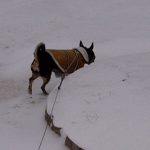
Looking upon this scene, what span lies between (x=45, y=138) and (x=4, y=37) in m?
6.42

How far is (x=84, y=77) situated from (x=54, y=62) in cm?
65

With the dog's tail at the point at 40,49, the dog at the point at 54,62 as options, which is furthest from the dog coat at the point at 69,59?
the dog's tail at the point at 40,49

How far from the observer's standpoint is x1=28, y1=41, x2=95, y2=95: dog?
310 inches

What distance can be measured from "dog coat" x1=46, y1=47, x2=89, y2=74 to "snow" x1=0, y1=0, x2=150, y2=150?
241mm

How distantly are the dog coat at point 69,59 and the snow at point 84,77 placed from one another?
9.5 inches

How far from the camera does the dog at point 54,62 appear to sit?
7.88 meters

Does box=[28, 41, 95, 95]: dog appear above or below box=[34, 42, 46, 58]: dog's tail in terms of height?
below

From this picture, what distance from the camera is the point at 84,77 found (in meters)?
7.86

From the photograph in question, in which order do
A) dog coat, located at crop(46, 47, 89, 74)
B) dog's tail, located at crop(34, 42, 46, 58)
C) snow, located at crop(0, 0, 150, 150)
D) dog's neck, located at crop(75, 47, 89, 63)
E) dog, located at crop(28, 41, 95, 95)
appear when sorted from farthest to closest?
1. dog's neck, located at crop(75, 47, 89, 63)
2. dog coat, located at crop(46, 47, 89, 74)
3. dog, located at crop(28, 41, 95, 95)
4. dog's tail, located at crop(34, 42, 46, 58)
5. snow, located at crop(0, 0, 150, 150)

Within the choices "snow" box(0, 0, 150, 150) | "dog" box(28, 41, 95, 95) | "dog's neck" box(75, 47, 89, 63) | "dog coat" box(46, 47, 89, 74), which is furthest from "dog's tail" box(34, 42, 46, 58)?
"dog's neck" box(75, 47, 89, 63)

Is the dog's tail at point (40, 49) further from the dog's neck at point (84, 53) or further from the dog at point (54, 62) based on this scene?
the dog's neck at point (84, 53)

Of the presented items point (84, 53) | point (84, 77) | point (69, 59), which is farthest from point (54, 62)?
point (84, 53)

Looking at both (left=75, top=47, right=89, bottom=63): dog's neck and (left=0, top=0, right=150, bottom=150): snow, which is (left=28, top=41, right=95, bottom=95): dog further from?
(left=0, top=0, right=150, bottom=150): snow

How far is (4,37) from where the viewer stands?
1240 centimetres
